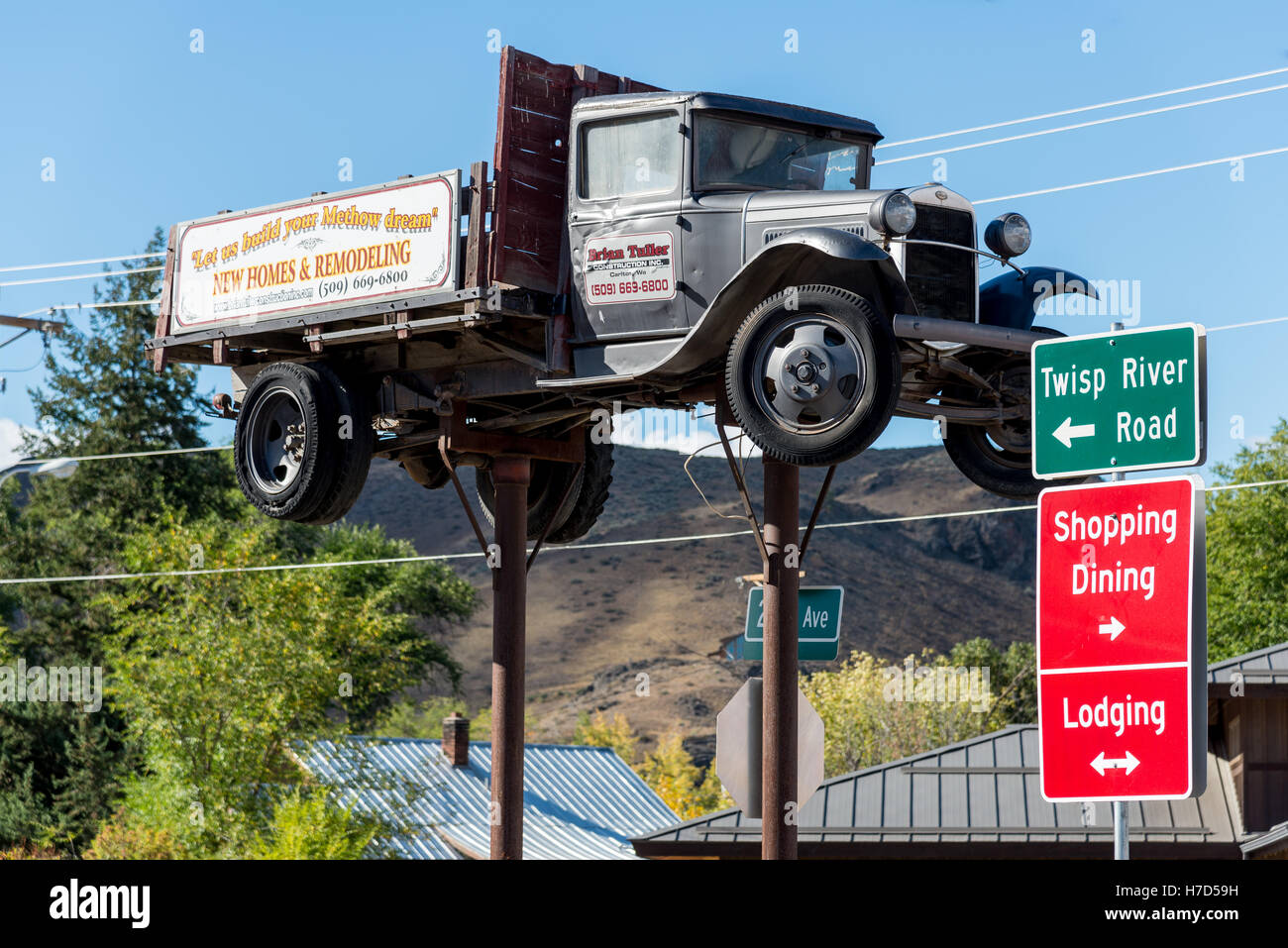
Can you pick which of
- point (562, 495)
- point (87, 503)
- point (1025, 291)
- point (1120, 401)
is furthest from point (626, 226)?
point (87, 503)

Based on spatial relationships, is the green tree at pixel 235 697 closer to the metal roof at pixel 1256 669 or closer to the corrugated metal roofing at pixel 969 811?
the corrugated metal roofing at pixel 969 811

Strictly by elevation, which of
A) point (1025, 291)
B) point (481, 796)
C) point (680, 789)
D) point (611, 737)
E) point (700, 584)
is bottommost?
point (680, 789)

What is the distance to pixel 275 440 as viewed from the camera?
525 inches

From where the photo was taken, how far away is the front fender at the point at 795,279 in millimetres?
10117

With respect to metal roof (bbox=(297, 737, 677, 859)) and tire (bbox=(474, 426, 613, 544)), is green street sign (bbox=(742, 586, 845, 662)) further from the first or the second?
metal roof (bbox=(297, 737, 677, 859))

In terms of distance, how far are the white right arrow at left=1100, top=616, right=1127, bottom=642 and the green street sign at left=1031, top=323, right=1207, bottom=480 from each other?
0.56 m

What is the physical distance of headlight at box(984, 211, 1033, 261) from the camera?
36.8 ft

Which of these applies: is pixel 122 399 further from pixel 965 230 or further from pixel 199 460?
pixel 965 230

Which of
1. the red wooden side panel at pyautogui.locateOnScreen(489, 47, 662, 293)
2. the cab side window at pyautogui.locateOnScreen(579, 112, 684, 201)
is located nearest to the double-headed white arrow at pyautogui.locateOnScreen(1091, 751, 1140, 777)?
the cab side window at pyautogui.locateOnScreen(579, 112, 684, 201)

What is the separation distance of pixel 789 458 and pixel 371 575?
54.2 meters

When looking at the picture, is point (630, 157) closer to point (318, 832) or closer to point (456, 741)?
point (318, 832)

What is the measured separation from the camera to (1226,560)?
5162 centimetres

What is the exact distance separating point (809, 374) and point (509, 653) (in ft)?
14.1
